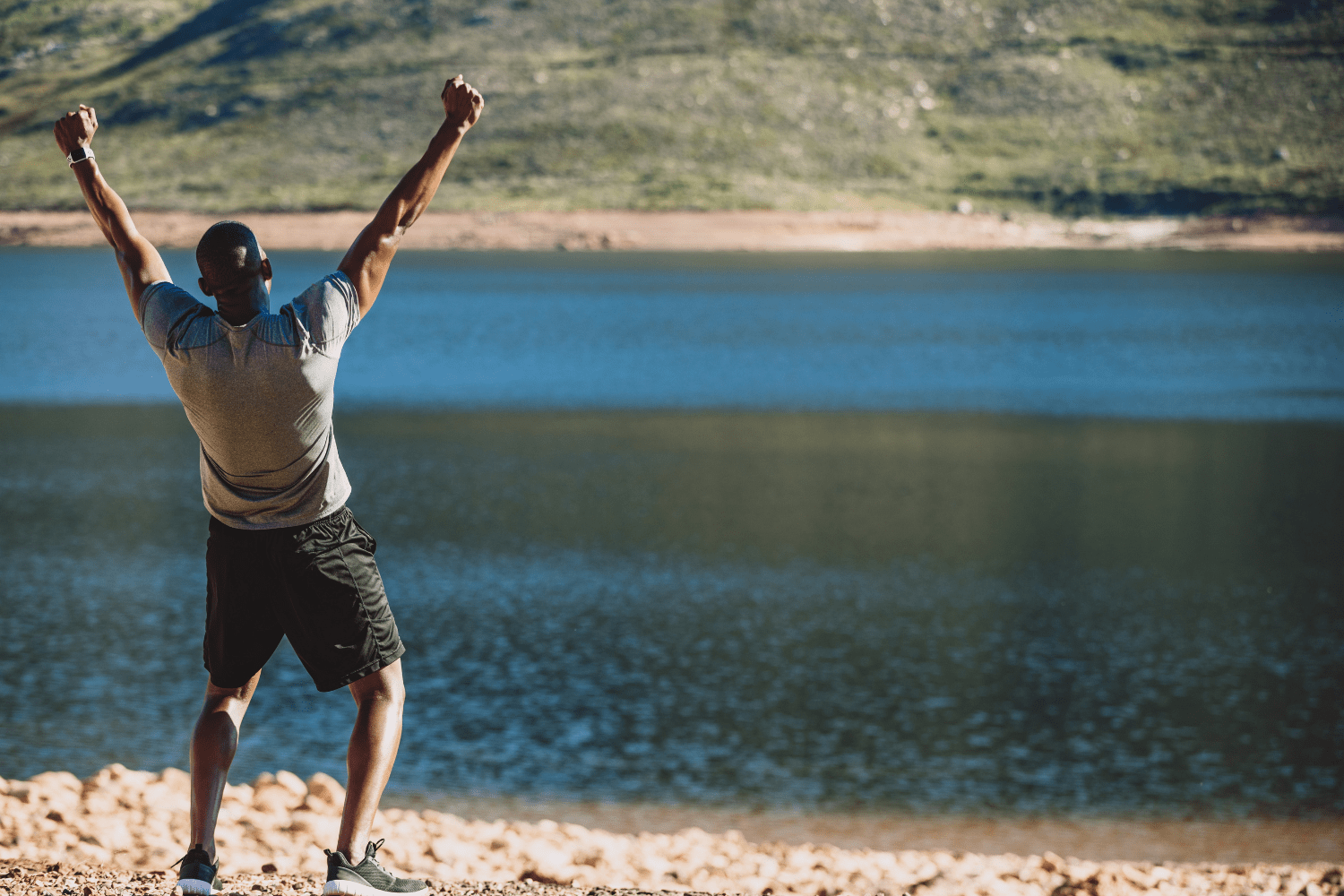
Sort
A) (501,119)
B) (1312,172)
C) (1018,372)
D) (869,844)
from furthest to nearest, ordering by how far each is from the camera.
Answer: (501,119) < (1312,172) < (1018,372) < (869,844)

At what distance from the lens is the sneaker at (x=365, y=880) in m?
4.05

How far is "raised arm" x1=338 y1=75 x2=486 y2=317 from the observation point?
404 centimetres

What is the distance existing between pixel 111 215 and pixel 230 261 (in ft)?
1.82

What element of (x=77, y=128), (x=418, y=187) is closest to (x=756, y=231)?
(x=77, y=128)

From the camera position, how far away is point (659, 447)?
944 inches

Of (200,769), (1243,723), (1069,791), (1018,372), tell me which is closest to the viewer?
(200,769)

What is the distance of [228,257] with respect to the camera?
399 centimetres

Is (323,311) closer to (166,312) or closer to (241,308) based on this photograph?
(241,308)

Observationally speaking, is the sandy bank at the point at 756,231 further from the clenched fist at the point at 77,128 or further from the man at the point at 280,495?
the man at the point at 280,495

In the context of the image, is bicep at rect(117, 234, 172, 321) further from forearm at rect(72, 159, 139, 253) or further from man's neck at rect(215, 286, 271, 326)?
man's neck at rect(215, 286, 271, 326)

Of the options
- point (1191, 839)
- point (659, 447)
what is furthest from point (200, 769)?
point (659, 447)

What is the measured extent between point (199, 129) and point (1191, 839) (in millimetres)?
118922

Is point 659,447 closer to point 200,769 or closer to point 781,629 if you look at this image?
point 781,629

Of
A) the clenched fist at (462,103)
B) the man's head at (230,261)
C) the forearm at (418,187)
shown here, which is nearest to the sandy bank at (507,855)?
the man's head at (230,261)
